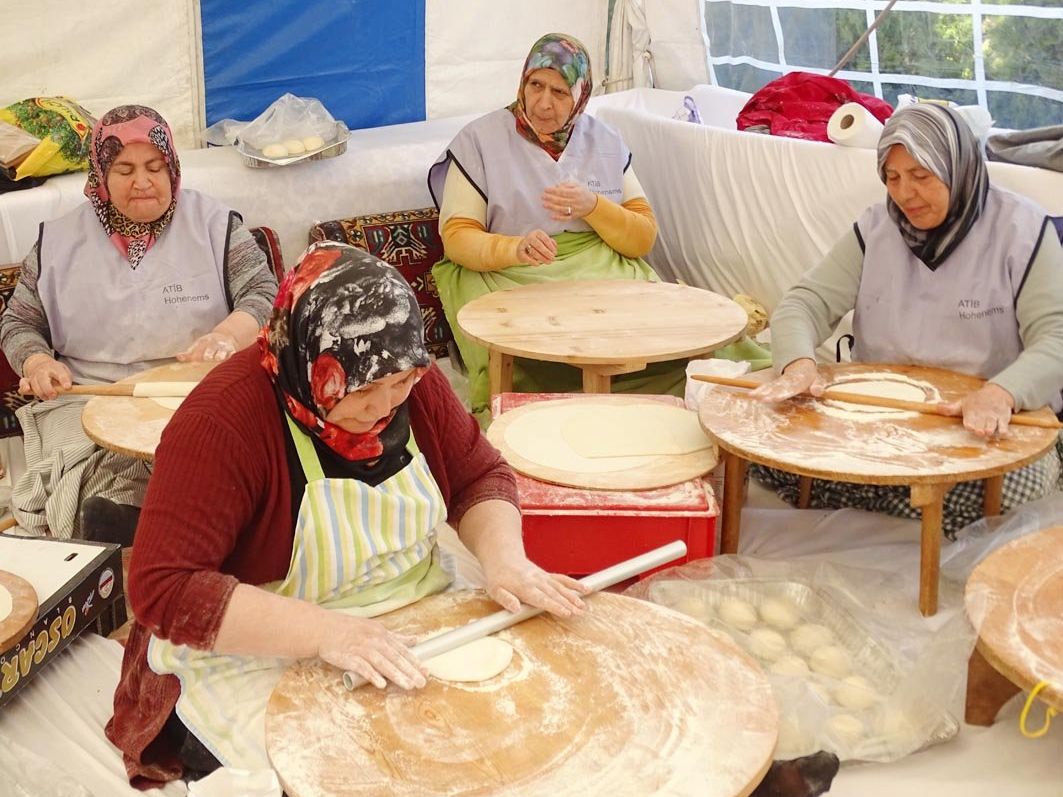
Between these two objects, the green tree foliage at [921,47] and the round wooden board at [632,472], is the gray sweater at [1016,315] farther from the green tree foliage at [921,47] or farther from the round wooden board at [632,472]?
the green tree foliage at [921,47]

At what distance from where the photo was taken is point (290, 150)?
177 inches

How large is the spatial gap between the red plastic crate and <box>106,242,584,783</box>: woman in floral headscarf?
1.95ft

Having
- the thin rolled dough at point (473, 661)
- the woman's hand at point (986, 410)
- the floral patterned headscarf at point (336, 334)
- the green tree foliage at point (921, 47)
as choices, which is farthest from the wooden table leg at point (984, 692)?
the green tree foliage at point (921, 47)

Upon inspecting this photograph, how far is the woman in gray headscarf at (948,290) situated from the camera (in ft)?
9.24

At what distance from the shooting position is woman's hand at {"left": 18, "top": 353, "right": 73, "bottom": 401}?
121 inches

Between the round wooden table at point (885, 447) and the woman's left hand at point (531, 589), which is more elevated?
the woman's left hand at point (531, 589)

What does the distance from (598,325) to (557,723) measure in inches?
80.8

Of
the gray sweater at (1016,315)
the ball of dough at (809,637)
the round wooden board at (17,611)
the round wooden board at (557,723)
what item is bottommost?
the ball of dough at (809,637)

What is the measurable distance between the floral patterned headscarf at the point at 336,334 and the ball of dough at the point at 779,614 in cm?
109

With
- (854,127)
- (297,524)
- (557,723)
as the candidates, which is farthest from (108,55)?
(557,723)

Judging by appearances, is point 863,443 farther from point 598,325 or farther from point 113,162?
point 113,162

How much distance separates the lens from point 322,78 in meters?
5.12

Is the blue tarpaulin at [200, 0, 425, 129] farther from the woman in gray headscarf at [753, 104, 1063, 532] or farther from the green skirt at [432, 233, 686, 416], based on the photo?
the woman in gray headscarf at [753, 104, 1063, 532]

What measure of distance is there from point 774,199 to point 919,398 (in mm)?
1788
